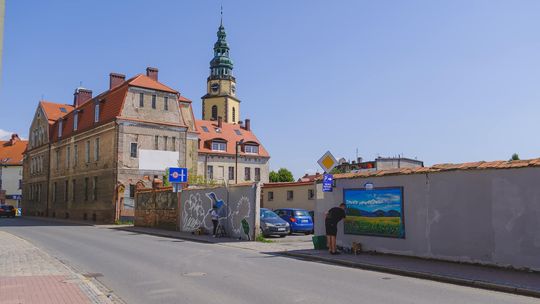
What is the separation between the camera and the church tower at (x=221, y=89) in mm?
90312

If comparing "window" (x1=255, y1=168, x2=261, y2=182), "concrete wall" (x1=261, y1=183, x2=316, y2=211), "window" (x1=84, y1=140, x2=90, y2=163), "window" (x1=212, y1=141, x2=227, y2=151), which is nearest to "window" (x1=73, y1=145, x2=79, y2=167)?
"window" (x1=84, y1=140, x2=90, y2=163)

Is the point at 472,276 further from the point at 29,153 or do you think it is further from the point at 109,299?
the point at 29,153

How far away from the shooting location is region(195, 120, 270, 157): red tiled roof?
69312 mm

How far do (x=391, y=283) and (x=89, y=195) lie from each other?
38.9m

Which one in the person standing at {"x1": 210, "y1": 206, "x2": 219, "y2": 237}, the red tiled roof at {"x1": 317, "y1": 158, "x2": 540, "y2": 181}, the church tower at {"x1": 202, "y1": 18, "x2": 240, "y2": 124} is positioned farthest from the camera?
the church tower at {"x1": 202, "y1": 18, "x2": 240, "y2": 124}

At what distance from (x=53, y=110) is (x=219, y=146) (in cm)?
2138

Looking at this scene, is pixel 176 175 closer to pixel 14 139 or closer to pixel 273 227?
pixel 273 227

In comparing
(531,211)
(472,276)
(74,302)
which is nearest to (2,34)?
(74,302)

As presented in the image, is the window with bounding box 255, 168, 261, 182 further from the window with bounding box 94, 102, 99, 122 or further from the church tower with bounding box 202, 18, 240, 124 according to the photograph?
the window with bounding box 94, 102, 99, 122

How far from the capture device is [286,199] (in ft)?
133

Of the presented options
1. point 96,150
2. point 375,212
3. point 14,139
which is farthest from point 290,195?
point 14,139

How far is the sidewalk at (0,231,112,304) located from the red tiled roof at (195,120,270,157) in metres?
54.1

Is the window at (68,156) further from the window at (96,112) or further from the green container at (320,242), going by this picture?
the green container at (320,242)

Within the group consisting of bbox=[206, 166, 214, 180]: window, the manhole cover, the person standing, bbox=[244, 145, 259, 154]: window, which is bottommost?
the manhole cover
